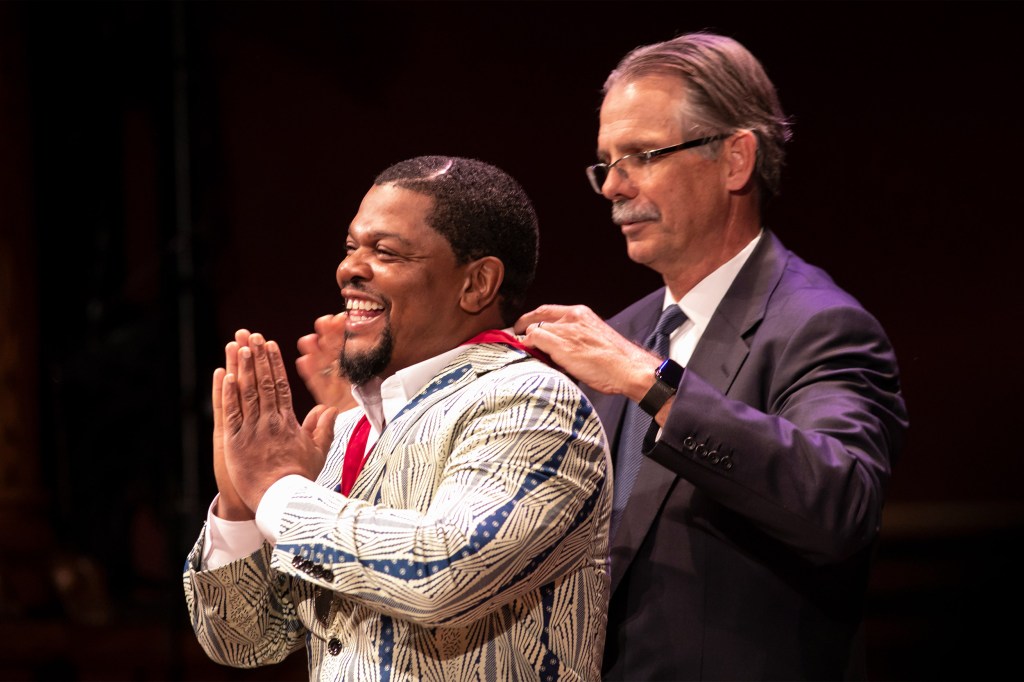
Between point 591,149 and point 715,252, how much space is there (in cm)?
154

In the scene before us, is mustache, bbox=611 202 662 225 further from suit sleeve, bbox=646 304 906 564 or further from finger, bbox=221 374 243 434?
finger, bbox=221 374 243 434

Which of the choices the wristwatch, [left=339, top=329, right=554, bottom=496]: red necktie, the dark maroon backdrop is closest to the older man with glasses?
the wristwatch

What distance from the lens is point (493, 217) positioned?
160cm

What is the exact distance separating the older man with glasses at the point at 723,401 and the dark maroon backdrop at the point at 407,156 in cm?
130

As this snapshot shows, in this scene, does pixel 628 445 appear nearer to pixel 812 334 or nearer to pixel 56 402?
pixel 812 334

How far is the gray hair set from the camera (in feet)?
6.79

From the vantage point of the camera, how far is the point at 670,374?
170 centimetres

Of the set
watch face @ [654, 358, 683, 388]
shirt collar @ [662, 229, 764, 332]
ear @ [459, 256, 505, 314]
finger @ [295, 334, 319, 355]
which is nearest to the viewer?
ear @ [459, 256, 505, 314]

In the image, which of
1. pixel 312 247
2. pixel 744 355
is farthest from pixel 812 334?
pixel 312 247

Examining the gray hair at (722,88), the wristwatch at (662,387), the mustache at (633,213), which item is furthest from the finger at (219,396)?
the gray hair at (722,88)

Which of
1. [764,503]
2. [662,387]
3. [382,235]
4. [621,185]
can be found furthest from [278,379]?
[621,185]

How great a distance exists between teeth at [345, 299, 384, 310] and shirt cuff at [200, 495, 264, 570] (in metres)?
0.31

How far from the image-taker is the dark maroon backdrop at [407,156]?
3.30 meters

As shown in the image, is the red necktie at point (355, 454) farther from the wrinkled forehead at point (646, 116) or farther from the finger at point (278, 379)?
the wrinkled forehead at point (646, 116)
